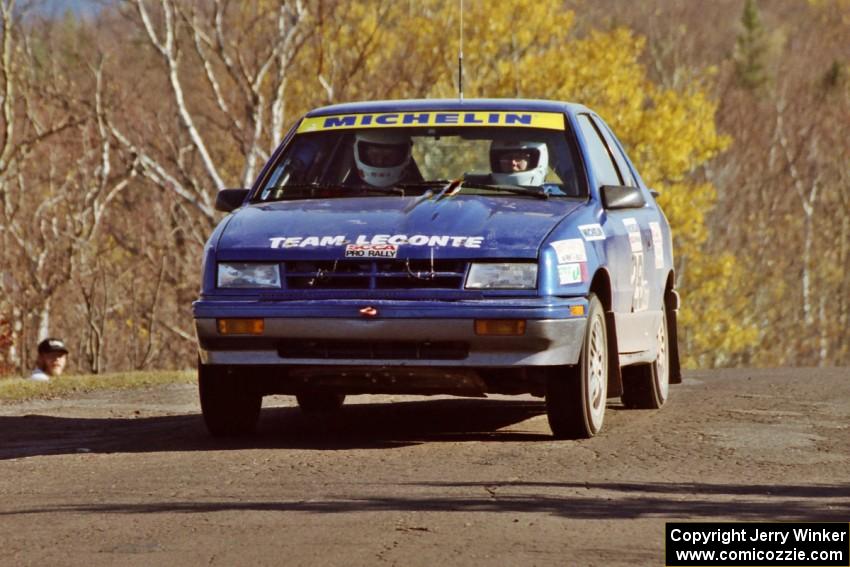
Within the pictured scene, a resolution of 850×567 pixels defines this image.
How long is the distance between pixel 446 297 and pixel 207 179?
32129 millimetres

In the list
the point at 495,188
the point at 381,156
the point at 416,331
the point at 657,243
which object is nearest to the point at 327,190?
the point at 381,156

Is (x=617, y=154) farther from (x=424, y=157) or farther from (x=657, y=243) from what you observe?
(x=424, y=157)

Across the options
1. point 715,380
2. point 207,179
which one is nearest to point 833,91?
point 207,179

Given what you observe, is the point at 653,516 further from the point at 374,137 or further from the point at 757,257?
the point at 757,257

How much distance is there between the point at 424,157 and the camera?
995 cm

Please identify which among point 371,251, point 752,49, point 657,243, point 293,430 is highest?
point 371,251

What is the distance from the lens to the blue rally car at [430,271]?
8.51m

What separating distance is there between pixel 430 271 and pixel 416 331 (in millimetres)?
297

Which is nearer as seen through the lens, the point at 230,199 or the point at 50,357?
the point at 230,199

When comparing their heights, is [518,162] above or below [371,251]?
above

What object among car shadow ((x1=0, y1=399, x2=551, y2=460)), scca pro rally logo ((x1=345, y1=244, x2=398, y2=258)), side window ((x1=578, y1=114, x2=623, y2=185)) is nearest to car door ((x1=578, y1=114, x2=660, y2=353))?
side window ((x1=578, y1=114, x2=623, y2=185))

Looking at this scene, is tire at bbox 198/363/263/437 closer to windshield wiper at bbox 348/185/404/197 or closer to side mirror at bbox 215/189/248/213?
side mirror at bbox 215/189/248/213

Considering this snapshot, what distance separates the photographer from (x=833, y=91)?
250 ft

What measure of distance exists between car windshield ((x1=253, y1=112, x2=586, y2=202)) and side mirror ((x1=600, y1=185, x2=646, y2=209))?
128 millimetres
